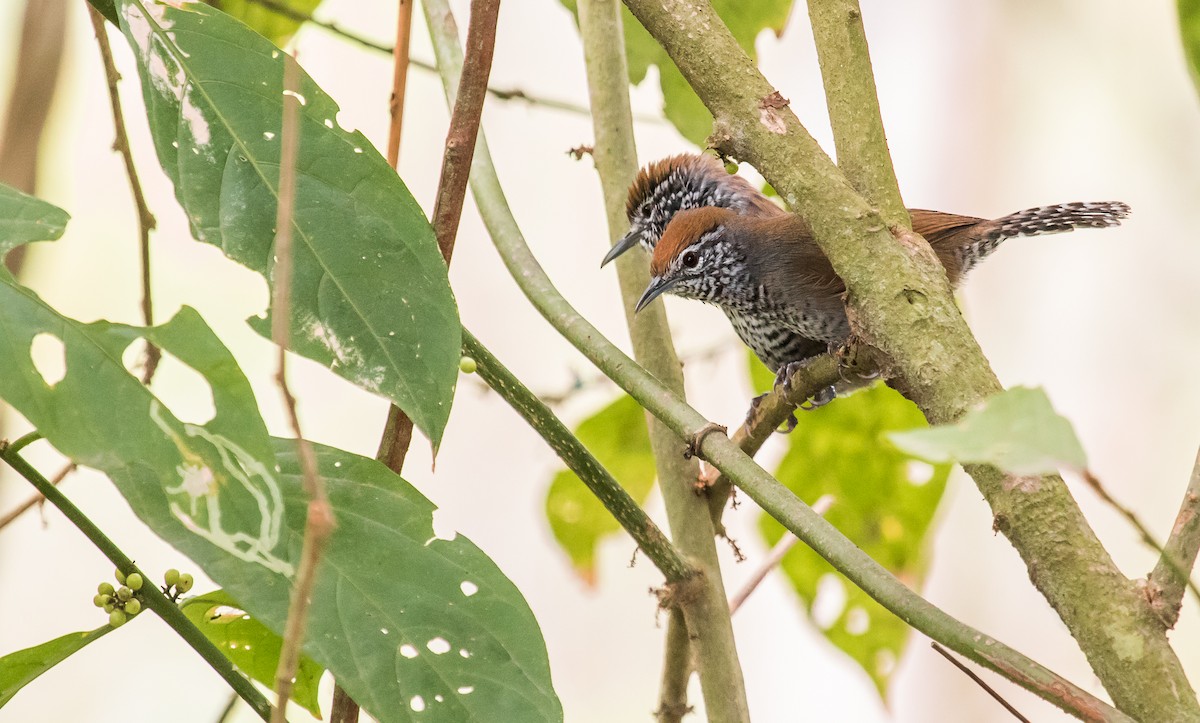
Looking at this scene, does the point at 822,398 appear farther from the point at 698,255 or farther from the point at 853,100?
the point at 853,100

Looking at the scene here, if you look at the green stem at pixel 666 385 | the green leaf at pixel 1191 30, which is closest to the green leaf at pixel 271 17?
the green stem at pixel 666 385

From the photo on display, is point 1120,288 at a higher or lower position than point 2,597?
higher

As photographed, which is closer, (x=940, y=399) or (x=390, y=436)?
(x=940, y=399)

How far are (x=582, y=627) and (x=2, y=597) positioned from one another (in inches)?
82.5

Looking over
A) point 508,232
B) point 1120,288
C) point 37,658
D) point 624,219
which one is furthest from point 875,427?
point 1120,288

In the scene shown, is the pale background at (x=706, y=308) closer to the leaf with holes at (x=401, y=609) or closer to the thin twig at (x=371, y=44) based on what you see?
the thin twig at (x=371, y=44)

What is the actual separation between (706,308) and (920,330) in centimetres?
402

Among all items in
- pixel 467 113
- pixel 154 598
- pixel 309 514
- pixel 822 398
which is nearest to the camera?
pixel 309 514

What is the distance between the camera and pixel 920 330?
1.13 meters

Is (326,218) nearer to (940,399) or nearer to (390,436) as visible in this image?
(390,436)

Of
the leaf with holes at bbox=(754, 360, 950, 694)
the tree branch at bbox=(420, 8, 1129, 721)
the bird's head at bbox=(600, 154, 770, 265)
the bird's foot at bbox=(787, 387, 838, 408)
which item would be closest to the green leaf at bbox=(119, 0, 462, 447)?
the tree branch at bbox=(420, 8, 1129, 721)

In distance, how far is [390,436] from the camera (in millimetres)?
1395

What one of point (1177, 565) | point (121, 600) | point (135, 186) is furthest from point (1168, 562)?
point (135, 186)

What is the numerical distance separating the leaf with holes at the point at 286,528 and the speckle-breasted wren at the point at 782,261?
4.45 feet
